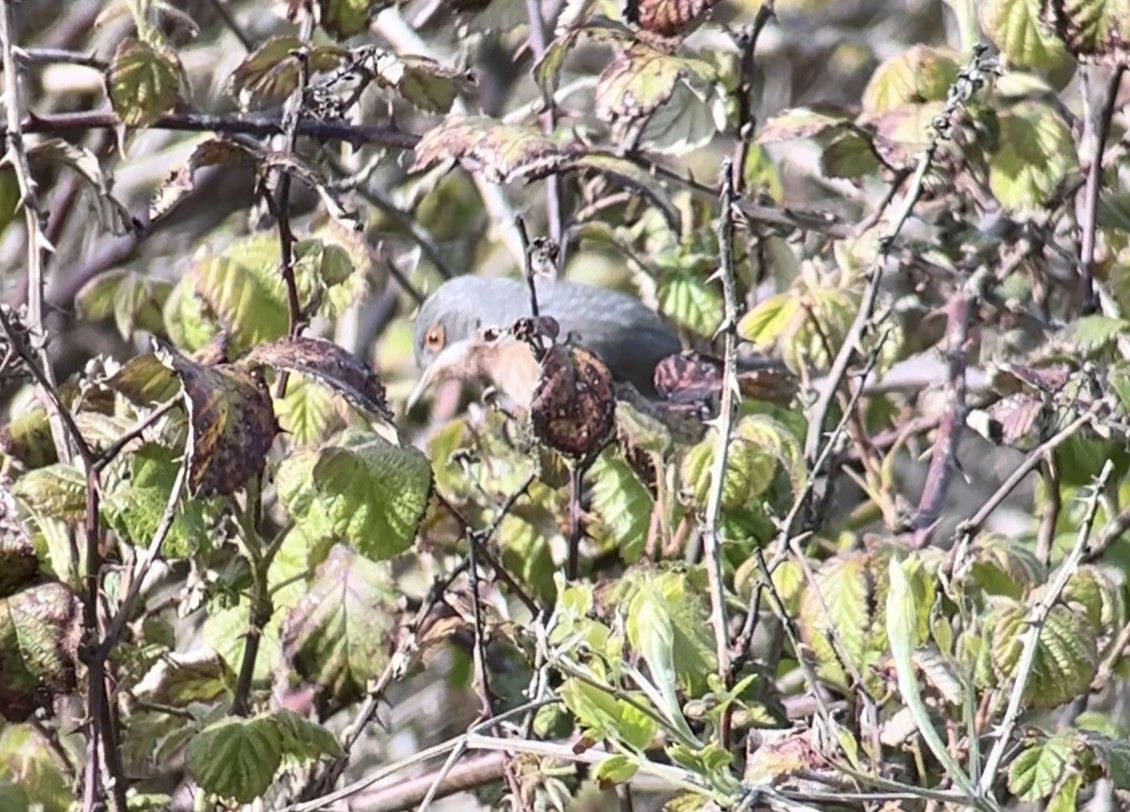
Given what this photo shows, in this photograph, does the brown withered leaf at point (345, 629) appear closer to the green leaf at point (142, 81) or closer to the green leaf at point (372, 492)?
the green leaf at point (372, 492)

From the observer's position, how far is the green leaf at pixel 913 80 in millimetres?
2373

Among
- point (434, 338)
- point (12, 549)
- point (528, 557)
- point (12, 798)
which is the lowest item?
point (434, 338)

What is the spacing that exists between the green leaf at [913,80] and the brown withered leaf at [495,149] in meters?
0.56

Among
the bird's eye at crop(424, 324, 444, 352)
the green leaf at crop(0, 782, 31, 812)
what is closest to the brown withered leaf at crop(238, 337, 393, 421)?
the green leaf at crop(0, 782, 31, 812)

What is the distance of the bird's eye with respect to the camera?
3359mm

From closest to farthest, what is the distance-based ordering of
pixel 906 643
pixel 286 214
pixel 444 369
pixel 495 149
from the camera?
pixel 906 643 → pixel 286 214 → pixel 495 149 → pixel 444 369

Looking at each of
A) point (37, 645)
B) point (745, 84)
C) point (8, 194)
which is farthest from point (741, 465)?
point (8, 194)

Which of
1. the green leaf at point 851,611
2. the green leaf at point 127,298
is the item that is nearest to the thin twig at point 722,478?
the green leaf at point 851,611

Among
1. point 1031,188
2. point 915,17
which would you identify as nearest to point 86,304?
point 1031,188

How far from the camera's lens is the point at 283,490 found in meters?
1.78

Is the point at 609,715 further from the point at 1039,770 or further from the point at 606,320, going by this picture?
the point at 606,320

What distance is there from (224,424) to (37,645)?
0.29 meters

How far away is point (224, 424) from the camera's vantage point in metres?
1.55

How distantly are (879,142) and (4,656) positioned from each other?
1.17m
